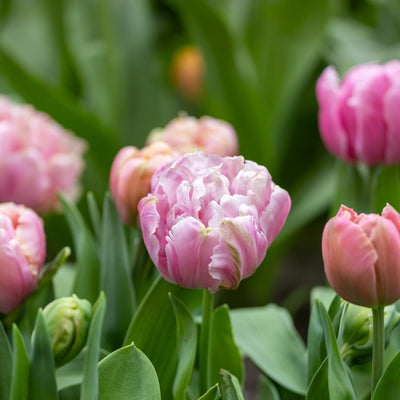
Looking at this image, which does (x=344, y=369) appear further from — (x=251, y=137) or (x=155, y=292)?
(x=251, y=137)

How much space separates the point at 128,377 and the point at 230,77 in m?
0.92

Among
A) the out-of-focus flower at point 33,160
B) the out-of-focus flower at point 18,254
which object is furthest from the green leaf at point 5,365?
the out-of-focus flower at point 33,160

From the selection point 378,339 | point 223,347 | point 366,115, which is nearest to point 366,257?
point 378,339

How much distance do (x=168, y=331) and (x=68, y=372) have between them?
3.5 inches

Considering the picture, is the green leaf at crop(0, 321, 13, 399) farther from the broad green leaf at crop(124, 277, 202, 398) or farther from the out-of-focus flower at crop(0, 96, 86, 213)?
the out-of-focus flower at crop(0, 96, 86, 213)

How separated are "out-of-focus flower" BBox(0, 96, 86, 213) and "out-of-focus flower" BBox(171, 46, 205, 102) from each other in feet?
2.21

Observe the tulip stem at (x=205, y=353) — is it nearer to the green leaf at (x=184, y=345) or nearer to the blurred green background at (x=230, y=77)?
the green leaf at (x=184, y=345)

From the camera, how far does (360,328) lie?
1.56ft

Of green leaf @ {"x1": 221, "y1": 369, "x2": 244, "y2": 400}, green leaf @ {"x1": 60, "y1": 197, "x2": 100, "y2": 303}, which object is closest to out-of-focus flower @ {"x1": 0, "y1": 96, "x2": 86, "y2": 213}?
green leaf @ {"x1": 60, "y1": 197, "x2": 100, "y2": 303}

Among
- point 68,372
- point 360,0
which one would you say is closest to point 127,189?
point 68,372

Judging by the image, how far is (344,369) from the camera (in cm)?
43

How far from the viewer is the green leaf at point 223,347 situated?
50 centimetres

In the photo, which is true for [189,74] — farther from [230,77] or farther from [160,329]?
[160,329]

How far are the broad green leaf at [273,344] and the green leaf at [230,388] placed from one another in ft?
0.34
